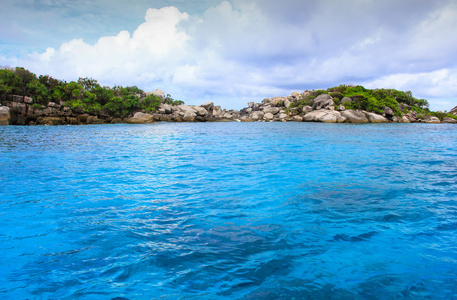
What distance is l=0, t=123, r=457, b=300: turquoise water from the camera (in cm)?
287

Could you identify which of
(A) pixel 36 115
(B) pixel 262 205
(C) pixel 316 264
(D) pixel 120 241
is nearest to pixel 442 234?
(C) pixel 316 264

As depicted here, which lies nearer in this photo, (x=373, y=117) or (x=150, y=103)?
(x=373, y=117)

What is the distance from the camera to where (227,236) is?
4027 millimetres

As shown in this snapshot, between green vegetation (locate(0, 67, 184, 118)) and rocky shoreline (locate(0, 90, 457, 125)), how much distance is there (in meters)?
1.18

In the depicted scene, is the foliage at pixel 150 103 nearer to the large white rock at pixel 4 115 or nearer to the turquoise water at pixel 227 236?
the large white rock at pixel 4 115

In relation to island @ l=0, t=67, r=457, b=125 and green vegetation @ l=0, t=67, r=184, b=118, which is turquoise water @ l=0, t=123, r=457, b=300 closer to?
island @ l=0, t=67, r=457, b=125

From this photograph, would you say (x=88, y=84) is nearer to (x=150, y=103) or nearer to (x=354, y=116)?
(x=150, y=103)

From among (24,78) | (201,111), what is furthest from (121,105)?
(201,111)

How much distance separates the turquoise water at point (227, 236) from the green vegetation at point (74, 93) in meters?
46.9

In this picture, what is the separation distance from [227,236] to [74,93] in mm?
56825

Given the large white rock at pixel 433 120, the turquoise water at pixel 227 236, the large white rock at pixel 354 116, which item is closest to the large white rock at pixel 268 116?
the large white rock at pixel 354 116

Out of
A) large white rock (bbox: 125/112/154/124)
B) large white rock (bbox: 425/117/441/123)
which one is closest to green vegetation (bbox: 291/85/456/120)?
large white rock (bbox: 425/117/441/123)

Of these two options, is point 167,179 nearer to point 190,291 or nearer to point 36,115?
point 190,291

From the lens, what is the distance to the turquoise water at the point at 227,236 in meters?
2.87
